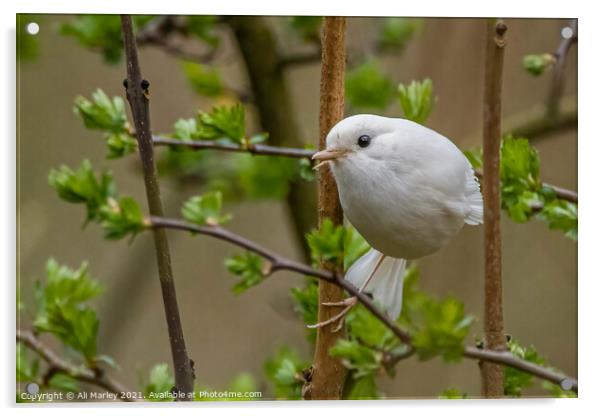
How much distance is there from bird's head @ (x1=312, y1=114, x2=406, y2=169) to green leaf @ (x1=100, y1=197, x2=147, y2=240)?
0.56ft

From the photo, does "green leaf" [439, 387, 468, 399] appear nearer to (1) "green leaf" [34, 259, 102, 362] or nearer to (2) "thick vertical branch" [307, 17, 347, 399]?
(2) "thick vertical branch" [307, 17, 347, 399]

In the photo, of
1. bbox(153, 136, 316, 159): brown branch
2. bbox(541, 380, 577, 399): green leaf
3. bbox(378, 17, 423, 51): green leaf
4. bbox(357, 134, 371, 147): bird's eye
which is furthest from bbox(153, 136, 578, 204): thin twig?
bbox(378, 17, 423, 51): green leaf

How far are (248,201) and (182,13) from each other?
1.06ft

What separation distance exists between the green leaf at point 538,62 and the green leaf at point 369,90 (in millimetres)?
193

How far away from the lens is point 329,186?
821 mm

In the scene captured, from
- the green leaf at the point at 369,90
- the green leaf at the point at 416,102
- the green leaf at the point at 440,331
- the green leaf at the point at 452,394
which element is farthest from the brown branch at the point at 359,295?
the green leaf at the point at 369,90

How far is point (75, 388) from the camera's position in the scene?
35.9 inches

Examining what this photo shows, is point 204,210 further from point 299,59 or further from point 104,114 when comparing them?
point 299,59

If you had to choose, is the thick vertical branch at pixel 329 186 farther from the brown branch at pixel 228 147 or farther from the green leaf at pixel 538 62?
the green leaf at pixel 538 62

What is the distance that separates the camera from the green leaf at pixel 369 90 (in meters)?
1.10
